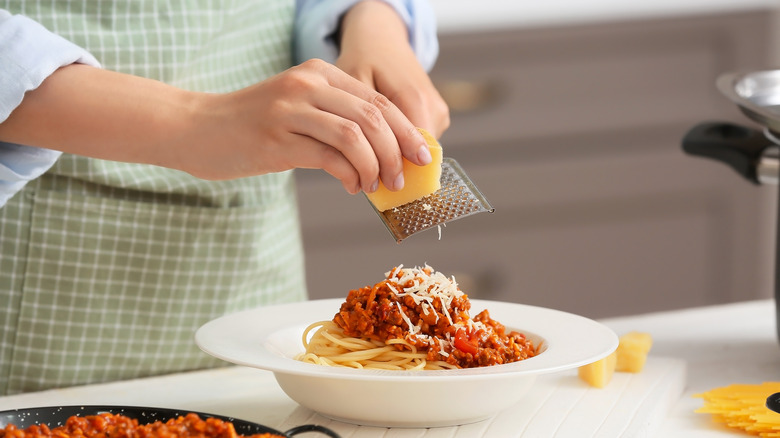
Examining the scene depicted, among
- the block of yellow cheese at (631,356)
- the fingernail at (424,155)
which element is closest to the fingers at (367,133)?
the fingernail at (424,155)

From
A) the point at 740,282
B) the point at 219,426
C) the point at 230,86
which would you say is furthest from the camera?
the point at 740,282

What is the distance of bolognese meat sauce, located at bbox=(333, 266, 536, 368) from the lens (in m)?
0.98

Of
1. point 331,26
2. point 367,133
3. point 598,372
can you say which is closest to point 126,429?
point 367,133

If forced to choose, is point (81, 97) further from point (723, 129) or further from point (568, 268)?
point (568, 268)

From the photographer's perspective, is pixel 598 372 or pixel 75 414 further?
pixel 598 372

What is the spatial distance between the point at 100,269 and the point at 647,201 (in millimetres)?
1789

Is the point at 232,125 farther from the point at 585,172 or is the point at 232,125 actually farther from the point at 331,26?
the point at 585,172

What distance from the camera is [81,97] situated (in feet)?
3.16

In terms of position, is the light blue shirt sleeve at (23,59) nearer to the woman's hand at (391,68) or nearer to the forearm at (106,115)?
the forearm at (106,115)

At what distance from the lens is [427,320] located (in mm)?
1002

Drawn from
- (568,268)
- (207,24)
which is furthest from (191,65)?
(568,268)

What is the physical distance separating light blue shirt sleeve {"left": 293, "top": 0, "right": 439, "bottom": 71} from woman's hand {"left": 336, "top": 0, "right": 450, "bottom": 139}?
49 millimetres

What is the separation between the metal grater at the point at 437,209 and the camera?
3.12 feet

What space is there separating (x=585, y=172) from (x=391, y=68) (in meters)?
1.53
